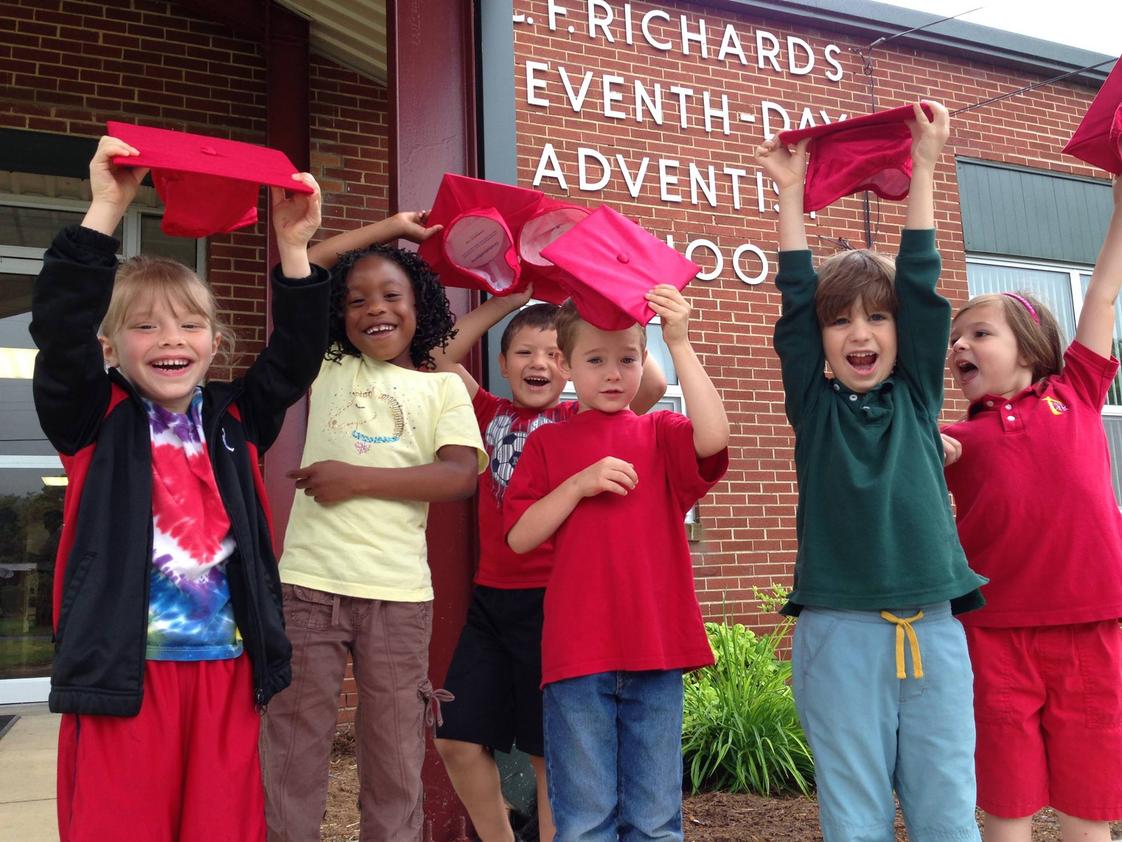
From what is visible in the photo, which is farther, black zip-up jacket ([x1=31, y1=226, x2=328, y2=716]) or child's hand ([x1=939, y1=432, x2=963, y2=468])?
child's hand ([x1=939, y1=432, x2=963, y2=468])

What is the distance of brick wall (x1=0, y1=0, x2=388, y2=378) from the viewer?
17.3 feet

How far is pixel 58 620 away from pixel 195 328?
0.60m

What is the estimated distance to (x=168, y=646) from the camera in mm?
1769

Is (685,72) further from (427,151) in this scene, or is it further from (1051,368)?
(1051,368)

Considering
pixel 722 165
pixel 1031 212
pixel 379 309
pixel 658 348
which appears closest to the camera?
pixel 379 309

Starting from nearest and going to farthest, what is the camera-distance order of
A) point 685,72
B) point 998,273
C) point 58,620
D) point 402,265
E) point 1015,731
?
1. point 58,620
2. point 1015,731
3. point 402,265
4. point 685,72
5. point 998,273

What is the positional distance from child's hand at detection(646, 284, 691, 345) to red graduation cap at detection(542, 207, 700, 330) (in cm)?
3

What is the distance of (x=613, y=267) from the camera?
6.98 feet

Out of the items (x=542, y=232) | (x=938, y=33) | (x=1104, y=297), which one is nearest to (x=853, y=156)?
(x=1104, y=297)

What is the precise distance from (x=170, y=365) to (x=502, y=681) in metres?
1.19


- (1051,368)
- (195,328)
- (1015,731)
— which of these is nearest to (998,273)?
(1051,368)

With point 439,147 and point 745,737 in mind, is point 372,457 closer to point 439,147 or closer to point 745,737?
point 439,147

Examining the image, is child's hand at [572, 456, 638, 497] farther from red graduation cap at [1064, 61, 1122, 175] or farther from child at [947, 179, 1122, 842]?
red graduation cap at [1064, 61, 1122, 175]

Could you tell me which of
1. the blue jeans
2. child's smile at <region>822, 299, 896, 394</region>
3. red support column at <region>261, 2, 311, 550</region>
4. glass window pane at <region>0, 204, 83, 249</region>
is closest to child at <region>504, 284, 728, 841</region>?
the blue jeans
